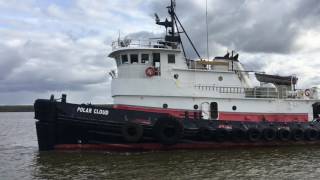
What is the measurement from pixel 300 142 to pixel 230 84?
4.17 metres

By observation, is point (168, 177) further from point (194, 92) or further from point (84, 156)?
point (194, 92)

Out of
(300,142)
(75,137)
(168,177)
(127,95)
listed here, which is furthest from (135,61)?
(300,142)

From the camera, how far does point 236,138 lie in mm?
18766

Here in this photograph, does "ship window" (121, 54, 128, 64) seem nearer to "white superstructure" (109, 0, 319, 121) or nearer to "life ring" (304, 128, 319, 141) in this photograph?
"white superstructure" (109, 0, 319, 121)

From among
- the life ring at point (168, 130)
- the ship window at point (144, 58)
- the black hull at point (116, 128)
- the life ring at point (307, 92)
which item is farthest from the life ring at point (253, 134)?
the ship window at point (144, 58)

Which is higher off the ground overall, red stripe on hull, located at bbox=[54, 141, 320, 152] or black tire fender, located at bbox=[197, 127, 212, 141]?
black tire fender, located at bbox=[197, 127, 212, 141]

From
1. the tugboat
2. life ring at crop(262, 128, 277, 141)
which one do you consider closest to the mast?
the tugboat

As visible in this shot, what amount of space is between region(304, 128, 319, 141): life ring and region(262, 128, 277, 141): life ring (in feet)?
5.55

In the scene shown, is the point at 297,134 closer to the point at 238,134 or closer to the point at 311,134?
the point at 311,134

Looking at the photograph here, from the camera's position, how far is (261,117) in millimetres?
20031

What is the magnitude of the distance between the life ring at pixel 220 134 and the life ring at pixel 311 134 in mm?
4073

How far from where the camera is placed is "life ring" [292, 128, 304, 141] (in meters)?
19.8

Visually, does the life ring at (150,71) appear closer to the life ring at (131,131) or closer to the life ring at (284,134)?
the life ring at (131,131)

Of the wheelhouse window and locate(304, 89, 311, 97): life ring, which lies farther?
locate(304, 89, 311, 97): life ring
